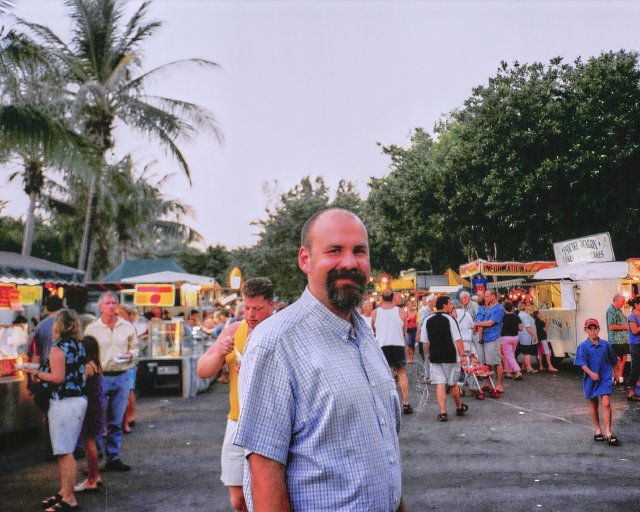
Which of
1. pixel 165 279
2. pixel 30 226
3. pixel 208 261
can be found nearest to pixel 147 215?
pixel 30 226

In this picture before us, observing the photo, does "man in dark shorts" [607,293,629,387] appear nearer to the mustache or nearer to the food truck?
the food truck

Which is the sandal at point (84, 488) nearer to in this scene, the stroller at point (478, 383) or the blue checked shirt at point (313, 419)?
the blue checked shirt at point (313, 419)

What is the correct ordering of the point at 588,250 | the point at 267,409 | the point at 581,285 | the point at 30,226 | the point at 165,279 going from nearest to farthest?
1. the point at 267,409
2. the point at 581,285
3. the point at 165,279
4. the point at 588,250
5. the point at 30,226

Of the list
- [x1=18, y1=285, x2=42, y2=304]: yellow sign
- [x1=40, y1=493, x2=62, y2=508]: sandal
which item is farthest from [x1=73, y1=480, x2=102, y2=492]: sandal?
[x1=18, y1=285, x2=42, y2=304]: yellow sign

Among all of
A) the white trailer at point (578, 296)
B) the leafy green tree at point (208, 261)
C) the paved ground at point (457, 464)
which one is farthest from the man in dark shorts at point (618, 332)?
the leafy green tree at point (208, 261)

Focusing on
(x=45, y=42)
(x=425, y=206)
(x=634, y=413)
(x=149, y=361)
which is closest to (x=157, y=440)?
(x=149, y=361)

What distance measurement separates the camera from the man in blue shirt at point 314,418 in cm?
187

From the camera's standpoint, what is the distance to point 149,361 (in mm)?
14430

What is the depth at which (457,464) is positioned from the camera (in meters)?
7.52

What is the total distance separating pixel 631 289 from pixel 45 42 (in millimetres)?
17162

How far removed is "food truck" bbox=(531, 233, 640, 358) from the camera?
16734 millimetres

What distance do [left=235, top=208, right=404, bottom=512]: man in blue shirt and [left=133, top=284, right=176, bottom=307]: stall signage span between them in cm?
1462

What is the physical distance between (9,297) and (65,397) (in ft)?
17.4

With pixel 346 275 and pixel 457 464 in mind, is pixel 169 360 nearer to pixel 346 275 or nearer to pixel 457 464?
pixel 457 464
